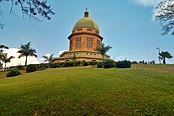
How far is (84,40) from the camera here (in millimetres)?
61781

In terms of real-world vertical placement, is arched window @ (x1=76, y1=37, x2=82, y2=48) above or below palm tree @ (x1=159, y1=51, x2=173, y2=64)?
above

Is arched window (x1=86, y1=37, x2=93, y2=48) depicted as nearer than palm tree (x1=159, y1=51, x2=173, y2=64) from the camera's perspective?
No

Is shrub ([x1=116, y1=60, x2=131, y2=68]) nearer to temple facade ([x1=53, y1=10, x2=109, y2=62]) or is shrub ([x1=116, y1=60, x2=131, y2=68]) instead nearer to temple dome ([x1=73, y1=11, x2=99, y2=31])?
temple facade ([x1=53, y1=10, x2=109, y2=62])

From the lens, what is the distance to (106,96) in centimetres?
1248

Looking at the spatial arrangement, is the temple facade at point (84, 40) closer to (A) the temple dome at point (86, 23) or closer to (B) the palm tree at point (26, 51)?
(A) the temple dome at point (86, 23)

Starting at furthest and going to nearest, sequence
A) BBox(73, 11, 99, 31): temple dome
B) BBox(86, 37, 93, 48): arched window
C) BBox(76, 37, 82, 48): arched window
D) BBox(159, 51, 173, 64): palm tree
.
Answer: BBox(73, 11, 99, 31): temple dome, BBox(76, 37, 82, 48): arched window, BBox(86, 37, 93, 48): arched window, BBox(159, 51, 173, 64): palm tree

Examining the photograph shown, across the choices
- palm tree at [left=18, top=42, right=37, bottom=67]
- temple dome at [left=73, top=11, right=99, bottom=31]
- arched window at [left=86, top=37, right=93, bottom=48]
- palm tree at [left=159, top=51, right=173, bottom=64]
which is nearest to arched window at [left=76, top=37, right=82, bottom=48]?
arched window at [left=86, top=37, right=93, bottom=48]

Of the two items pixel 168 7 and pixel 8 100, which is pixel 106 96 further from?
pixel 168 7

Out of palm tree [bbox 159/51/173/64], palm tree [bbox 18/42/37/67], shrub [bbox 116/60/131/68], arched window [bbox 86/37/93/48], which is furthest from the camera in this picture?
arched window [bbox 86/37/93/48]

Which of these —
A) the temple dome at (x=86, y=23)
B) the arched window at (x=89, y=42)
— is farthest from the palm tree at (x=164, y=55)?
the temple dome at (x=86, y=23)

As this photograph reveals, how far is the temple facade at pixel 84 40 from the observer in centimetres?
5781

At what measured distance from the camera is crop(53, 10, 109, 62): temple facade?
57.8 meters

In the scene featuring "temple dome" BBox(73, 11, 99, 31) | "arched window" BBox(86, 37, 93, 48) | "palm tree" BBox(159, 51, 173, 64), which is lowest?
"palm tree" BBox(159, 51, 173, 64)

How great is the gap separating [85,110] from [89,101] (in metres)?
1.43
